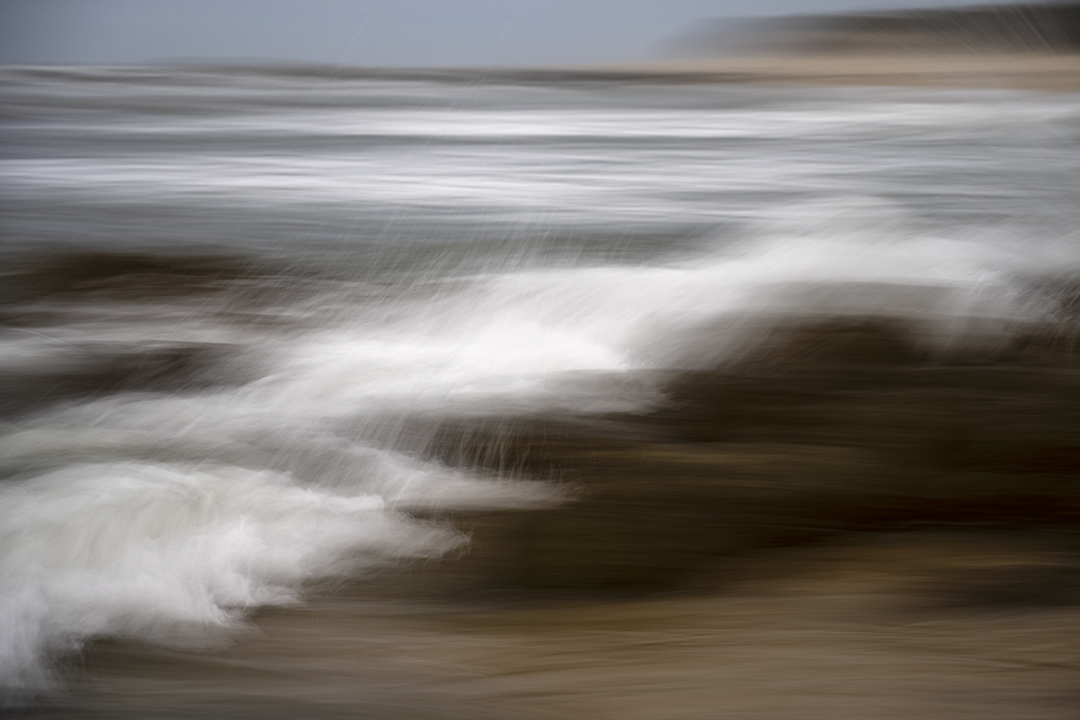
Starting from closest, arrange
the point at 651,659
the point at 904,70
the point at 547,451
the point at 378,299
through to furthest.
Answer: the point at 651,659 < the point at 547,451 < the point at 378,299 < the point at 904,70

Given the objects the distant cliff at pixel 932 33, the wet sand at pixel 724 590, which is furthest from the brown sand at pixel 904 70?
the wet sand at pixel 724 590

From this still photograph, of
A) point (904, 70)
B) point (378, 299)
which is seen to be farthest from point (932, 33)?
point (378, 299)

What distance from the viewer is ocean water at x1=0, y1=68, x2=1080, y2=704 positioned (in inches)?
34.7

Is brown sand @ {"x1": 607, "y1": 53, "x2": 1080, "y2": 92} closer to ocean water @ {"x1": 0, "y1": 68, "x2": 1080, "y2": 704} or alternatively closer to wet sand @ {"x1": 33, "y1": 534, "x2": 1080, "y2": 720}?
ocean water @ {"x1": 0, "y1": 68, "x2": 1080, "y2": 704}

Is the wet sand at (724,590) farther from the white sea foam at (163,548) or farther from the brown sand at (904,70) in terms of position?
the brown sand at (904,70)

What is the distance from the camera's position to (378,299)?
1817 mm

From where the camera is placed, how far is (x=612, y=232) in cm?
235

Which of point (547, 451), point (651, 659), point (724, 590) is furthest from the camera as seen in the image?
point (547, 451)

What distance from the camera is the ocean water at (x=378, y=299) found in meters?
0.88

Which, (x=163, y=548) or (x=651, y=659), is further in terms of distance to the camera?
(x=163, y=548)

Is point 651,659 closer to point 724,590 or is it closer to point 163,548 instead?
point 724,590

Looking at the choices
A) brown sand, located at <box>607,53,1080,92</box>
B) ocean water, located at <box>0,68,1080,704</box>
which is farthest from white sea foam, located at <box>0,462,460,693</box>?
brown sand, located at <box>607,53,1080,92</box>

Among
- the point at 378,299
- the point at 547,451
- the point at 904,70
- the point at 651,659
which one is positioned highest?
the point at 904,70

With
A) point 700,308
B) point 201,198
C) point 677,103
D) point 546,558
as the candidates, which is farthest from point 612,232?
point 677,103
